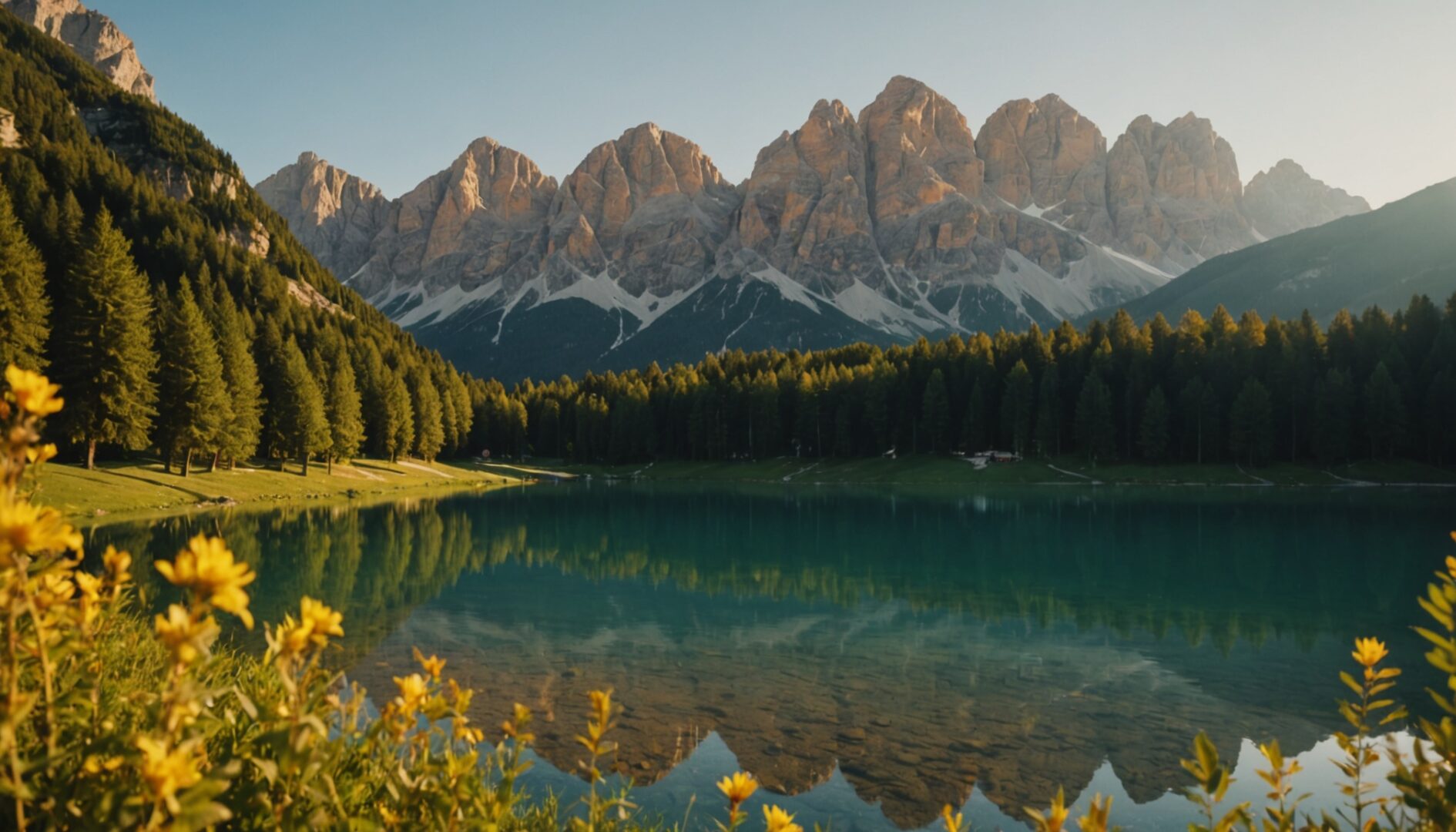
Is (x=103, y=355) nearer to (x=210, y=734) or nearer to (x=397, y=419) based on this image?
(x=397, y=419)

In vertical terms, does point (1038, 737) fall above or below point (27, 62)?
below

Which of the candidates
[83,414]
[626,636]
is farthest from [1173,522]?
[83,414]

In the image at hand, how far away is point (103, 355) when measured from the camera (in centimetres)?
5262

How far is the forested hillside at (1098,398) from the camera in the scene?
261ft

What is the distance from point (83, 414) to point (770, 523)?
45.2 m

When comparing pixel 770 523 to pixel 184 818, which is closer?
pixel 184 818

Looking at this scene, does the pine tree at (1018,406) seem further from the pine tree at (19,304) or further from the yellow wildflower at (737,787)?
the yellow wildflower at (737,787)

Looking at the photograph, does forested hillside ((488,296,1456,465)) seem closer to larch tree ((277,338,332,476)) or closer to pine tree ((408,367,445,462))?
pine tree ((408,367,445,462))

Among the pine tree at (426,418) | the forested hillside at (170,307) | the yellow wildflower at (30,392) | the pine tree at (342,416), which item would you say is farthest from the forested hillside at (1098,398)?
the yellow wildflower at (30,392)

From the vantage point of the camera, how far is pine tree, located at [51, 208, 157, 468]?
170 feet

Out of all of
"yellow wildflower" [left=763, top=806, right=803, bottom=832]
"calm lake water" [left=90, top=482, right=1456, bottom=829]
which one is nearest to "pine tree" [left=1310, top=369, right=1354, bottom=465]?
"calm lake water" [left=90, top=482, right=1456, bottom=829]

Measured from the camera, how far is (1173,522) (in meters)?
45.8

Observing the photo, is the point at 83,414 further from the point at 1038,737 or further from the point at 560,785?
the point at 1038,737

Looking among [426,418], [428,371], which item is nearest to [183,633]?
[426,418]
